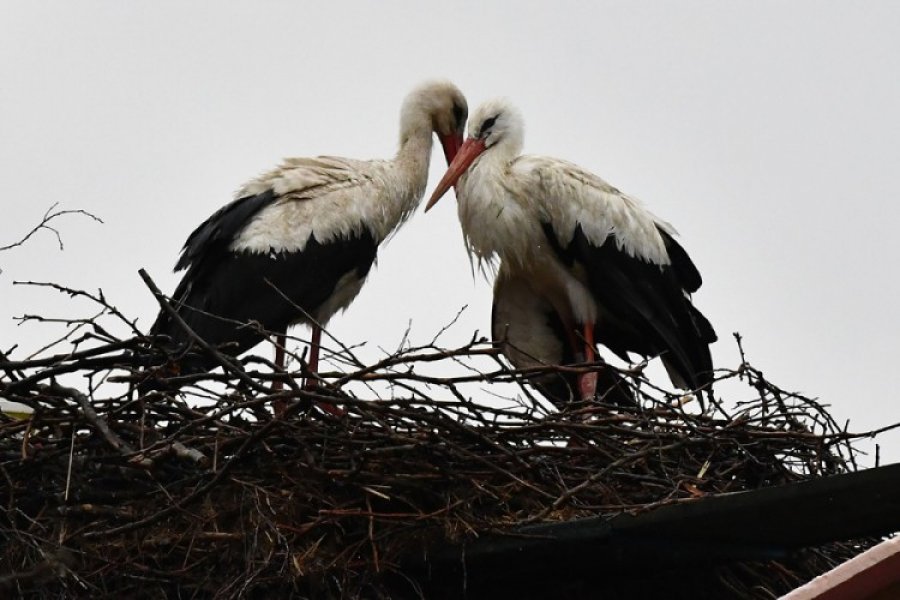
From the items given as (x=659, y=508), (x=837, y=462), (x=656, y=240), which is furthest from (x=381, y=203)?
(x=659, y=508)

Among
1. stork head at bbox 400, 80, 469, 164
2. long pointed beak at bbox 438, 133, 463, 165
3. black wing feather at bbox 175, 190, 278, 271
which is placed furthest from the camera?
long pointed beak at bbox 438, 133, 463, 165

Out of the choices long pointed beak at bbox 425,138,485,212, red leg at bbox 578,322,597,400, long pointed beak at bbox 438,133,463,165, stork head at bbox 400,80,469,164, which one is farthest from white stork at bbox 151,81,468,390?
red leg at bbox 578,322,597,400

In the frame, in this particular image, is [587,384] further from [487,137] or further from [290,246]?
[290,246]

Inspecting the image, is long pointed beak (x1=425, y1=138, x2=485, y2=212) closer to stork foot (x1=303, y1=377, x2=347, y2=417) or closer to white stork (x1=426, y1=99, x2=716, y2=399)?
white stork (x1=426, y1=99, x2=716, y2=399)

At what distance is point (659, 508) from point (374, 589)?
79 cm

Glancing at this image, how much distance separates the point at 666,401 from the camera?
438cm

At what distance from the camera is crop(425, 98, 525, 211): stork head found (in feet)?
20.3

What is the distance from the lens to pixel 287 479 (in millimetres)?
3887

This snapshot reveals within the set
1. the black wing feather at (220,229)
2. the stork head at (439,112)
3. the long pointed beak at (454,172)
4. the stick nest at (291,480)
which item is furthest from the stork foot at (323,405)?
the stork head at (439,112)

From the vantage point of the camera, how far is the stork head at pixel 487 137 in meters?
6.19

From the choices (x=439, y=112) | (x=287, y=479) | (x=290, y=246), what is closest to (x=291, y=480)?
(x=287, y=479)

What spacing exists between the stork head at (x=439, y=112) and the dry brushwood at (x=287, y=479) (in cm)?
293

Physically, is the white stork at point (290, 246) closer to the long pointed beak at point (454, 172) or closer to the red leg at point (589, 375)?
the long pointed beak at point (454, 172)

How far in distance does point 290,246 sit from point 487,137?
0.98 meters
